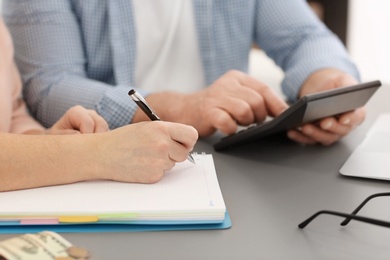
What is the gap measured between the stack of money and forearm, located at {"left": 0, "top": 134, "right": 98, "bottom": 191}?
0.13 metres

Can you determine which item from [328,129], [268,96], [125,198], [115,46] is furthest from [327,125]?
[115,46]

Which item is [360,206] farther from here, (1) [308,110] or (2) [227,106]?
(2) [227,106]

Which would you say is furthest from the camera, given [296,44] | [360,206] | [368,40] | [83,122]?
[368,40]

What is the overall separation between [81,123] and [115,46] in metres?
0.45

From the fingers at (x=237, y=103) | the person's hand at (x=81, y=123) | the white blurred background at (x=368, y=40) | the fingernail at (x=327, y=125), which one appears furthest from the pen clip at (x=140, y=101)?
the white blurred background at (x=368, y=40)

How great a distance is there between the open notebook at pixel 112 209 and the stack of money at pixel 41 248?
45 millimetres

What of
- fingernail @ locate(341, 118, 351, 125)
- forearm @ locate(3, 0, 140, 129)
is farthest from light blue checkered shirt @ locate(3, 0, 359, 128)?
fingernail @ locate(341, 118, 351, 125)

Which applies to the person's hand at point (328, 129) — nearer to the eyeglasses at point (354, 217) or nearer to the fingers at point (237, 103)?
the fingers at point (237, 103)

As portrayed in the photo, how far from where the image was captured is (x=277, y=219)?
747 millimetres

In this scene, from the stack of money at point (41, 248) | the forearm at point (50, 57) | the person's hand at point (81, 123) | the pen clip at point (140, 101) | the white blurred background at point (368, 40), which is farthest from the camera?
the white blurred background at point (368, 40)

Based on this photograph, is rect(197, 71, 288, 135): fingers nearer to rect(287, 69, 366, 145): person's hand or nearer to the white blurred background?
rect(287, 69, 366, 145): person's hand

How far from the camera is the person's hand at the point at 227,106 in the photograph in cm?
104

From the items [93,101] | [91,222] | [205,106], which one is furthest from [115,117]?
[91,222]

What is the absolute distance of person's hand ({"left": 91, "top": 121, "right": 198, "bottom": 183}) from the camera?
2.60 ft
